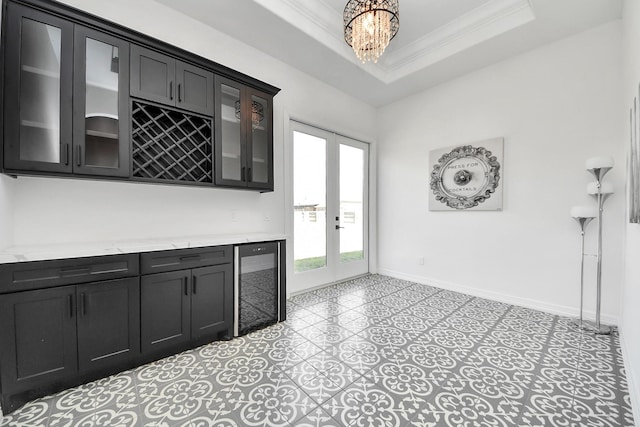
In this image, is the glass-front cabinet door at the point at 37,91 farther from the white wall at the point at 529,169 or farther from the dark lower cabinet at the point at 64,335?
the white wall at the point at 529,169

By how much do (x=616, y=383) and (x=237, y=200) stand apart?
355 centimetres

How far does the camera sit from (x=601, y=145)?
276cm

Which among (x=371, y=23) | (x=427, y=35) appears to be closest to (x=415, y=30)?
(x=427, y=35)

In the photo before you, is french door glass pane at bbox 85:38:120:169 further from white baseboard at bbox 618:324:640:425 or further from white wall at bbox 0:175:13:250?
white baseboard at bbox 618:324:640:425

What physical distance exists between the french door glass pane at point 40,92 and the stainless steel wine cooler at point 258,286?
1536 millimetres

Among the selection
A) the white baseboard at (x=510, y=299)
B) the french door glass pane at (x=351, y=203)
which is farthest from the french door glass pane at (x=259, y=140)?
the white baseboard at (x=510, y=299)

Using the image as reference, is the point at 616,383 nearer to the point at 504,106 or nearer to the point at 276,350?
the point at 276,350

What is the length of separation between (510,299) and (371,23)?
3.56 m

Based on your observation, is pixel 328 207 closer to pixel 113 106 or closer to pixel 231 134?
pixel 231 134

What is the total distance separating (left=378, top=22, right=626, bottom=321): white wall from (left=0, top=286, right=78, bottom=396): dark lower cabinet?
414 cm

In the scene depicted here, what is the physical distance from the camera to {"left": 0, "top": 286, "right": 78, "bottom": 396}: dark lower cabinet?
5.08 feet

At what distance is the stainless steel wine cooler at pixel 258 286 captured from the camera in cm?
252

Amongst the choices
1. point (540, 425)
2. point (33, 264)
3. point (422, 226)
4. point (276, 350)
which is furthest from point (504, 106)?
point (33, 264)

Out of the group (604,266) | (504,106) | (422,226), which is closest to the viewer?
(604,266)
